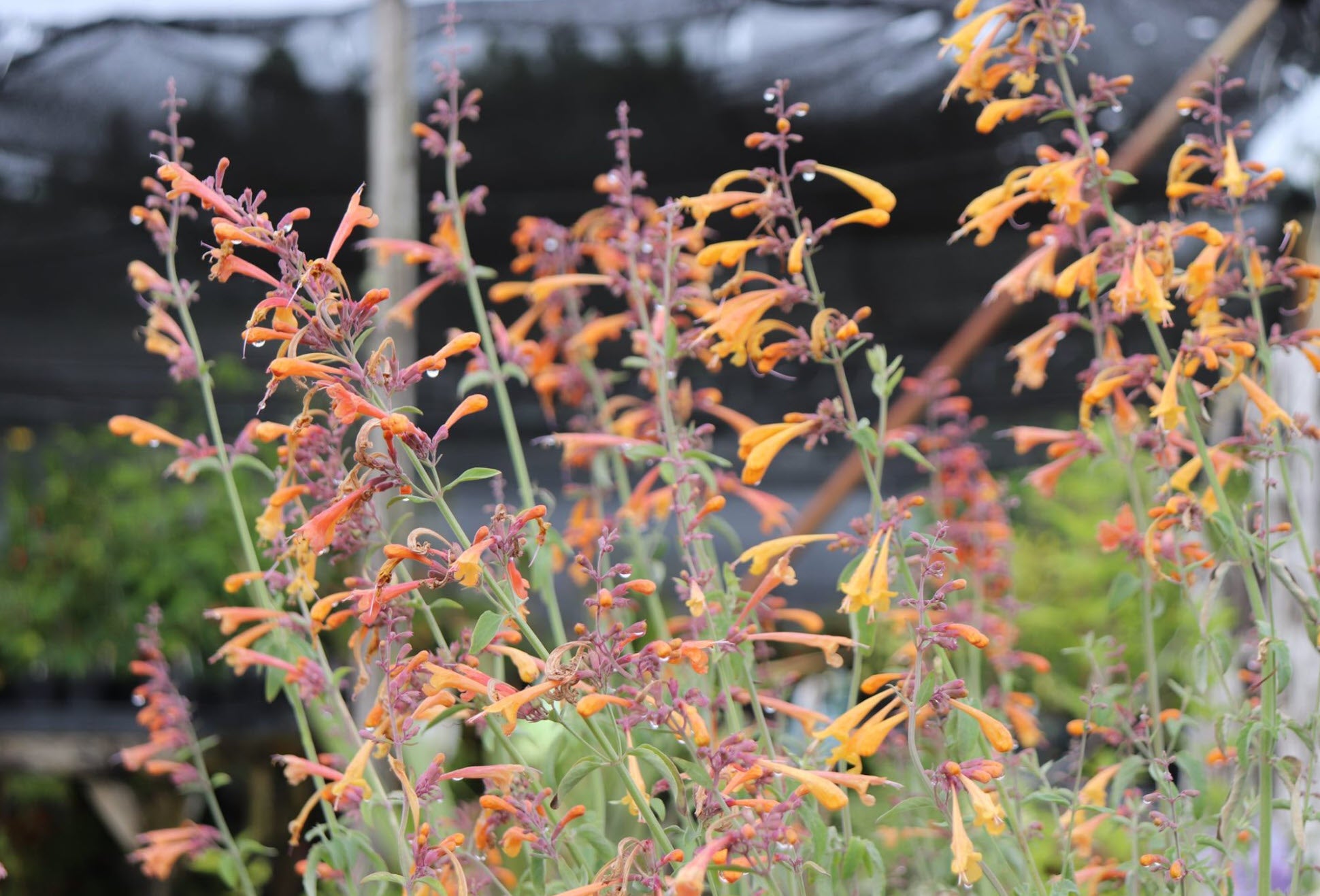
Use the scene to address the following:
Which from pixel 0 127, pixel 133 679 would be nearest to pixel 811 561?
pixel 133 679

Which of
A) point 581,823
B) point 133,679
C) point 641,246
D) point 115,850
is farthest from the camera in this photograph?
point 115,850

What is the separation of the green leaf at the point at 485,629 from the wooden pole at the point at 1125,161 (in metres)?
2.37

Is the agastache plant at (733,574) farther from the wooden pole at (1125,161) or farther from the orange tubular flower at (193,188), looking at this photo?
the wooden pole at (1125,161)

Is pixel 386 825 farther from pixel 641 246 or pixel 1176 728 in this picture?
pixel 1176 728

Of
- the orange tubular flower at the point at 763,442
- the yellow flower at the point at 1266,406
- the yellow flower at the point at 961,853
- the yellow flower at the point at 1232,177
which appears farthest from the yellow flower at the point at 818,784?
the yellow flower at the point at 1232,177

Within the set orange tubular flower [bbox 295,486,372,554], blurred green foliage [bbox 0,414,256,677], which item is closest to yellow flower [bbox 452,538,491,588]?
orange tubular flower [bbox 295,486,372,554]

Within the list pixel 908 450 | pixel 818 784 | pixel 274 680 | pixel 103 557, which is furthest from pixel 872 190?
pixel 103 557

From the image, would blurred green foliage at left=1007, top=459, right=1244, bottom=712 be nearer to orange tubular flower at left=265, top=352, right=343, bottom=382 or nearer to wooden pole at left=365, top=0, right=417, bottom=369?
wooden pole at left=365, top=0, right=417, bottom=369

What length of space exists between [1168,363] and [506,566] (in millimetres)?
941

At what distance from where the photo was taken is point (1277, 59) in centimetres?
394

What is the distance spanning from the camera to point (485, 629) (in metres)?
1.25

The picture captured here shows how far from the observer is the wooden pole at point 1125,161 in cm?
357

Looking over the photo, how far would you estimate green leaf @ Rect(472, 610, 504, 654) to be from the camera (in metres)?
1.24

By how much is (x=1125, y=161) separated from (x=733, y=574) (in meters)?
2.59
